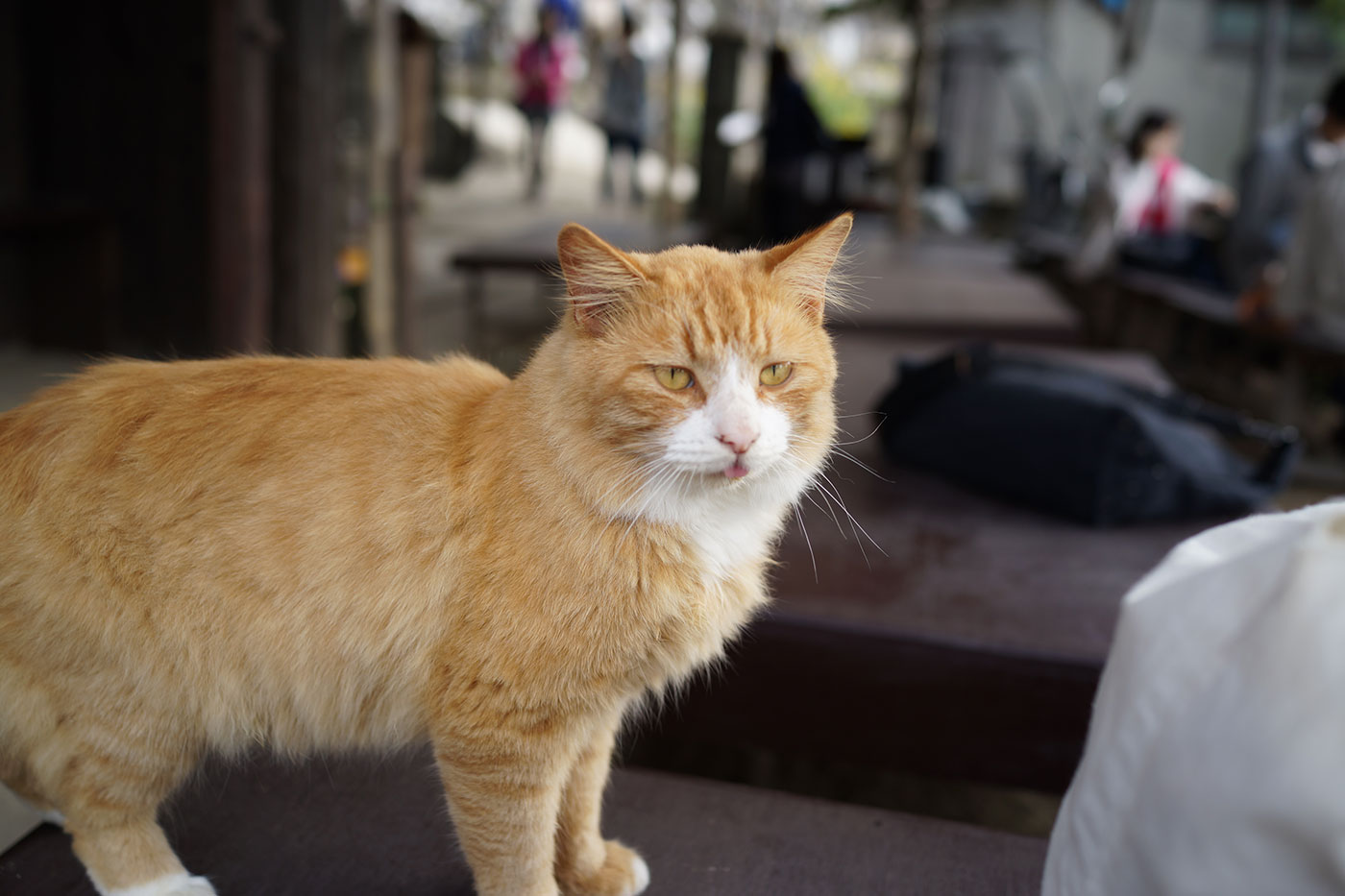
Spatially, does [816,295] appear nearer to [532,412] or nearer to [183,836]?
[532,412]

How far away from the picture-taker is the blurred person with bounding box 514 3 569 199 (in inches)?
381

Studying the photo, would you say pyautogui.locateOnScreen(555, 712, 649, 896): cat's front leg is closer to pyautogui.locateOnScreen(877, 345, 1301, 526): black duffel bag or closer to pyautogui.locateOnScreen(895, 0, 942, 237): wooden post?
pyautogui.locateOnScreen(877, 345, 1301, 526): black duffel bag

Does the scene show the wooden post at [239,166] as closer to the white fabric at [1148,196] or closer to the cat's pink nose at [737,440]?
the cat's pink nose at [737,440]

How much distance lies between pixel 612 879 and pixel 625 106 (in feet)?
34.1

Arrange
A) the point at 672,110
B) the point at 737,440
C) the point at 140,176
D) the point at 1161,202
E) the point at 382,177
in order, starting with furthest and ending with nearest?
the point at 1161,202
the point at 672,110
the point at 140,176
the point at 382,177
the point at 737,440

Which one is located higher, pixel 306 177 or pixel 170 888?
pixel 306 177

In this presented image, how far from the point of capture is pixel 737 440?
1061 millimetres

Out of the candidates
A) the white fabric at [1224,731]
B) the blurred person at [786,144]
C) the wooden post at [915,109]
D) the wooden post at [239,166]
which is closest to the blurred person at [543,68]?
the blurred person at [786,144]

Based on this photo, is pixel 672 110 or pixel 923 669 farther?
pixel 672 110

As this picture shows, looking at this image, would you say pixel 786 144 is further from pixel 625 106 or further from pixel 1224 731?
pixel 1224 731

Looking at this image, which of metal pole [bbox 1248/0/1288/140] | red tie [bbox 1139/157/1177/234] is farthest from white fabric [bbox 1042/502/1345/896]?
metal pole [bbox 1248/0/1288/140]

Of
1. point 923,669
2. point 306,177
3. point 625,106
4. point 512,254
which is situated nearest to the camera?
point 923,669

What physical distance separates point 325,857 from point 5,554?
572mm

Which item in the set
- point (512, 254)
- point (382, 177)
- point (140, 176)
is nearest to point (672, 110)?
point (512, 254)
